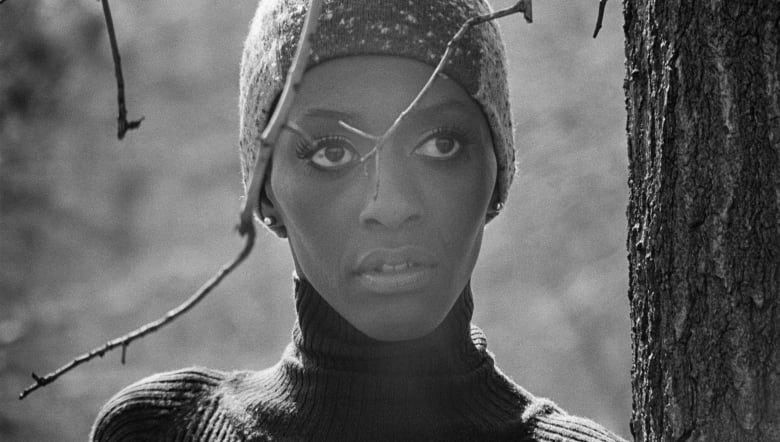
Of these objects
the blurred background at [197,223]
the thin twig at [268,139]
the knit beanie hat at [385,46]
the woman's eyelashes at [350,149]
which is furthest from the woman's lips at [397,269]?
the blurred background at [197,223]

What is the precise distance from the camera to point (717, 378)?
118cm

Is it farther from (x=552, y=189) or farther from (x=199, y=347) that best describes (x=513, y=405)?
(x=199, y=347)

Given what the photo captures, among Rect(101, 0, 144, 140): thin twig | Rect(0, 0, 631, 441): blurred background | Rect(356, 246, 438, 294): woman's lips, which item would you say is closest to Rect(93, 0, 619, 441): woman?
Rect(356, 246, 438, 294): woman's lips

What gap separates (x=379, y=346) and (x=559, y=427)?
10.9 inches

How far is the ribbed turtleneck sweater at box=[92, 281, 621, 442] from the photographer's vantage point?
161cm

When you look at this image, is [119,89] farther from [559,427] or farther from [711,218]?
[559,427]

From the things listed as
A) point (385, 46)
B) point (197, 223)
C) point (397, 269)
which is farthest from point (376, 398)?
point (197, 223)

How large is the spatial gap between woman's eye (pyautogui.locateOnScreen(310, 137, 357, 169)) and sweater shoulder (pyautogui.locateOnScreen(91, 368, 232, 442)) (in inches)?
17.8

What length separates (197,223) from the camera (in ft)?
22.2

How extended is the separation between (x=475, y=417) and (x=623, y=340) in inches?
177

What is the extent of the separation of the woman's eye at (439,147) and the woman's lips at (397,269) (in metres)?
0.13

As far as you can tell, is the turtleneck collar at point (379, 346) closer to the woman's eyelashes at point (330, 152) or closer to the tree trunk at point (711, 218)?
the woman's eyelashes at point (330, 152)

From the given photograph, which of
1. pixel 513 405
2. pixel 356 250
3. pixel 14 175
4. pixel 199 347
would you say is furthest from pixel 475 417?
pixel 199 347

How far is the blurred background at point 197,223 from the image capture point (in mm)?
5477
